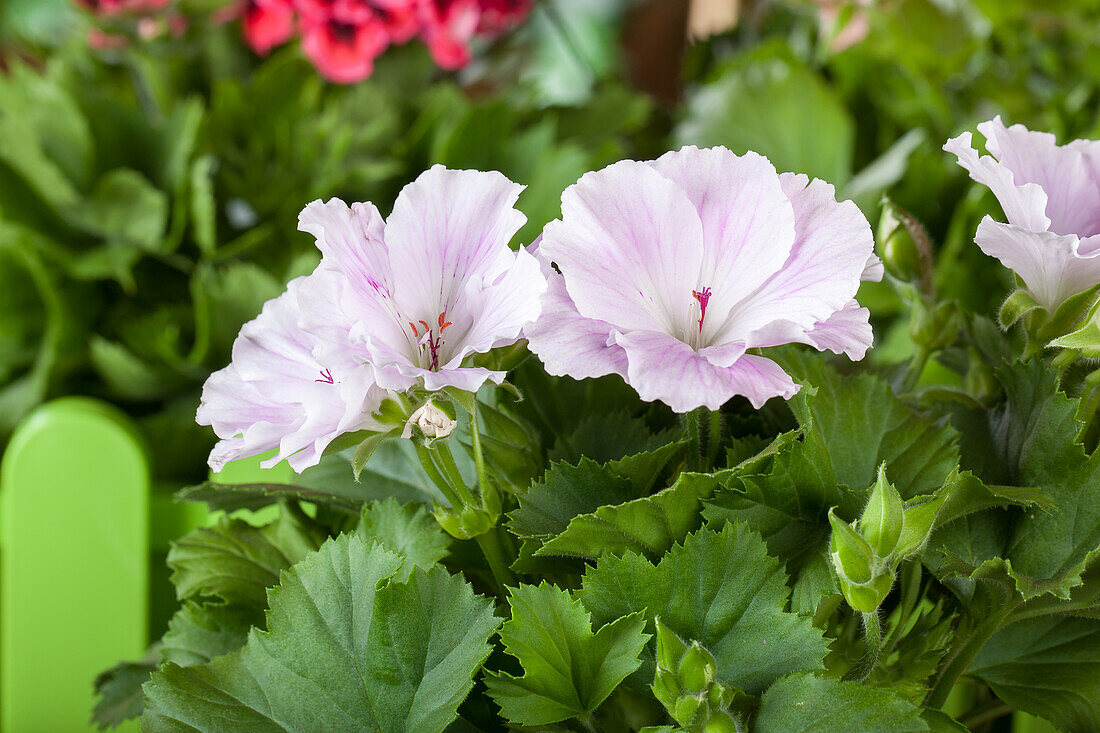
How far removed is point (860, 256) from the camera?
21 centimetres

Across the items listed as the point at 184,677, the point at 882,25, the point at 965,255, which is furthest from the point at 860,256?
the point at 882,25

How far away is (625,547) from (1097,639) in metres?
0.13

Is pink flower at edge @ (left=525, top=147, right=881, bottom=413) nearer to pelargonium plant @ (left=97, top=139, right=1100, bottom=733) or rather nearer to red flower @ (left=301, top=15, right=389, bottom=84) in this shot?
pelargonium plant @ (left=97, top=139, right=1100, bottom=733)

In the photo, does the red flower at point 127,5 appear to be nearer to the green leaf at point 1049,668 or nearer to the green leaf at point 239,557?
the green leaf at point 239,557

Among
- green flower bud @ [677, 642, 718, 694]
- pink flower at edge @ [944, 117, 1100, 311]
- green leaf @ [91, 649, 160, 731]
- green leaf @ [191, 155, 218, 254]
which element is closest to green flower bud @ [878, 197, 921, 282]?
pink flower at edge @ [944, 117, 1100, 311]

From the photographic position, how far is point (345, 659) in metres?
0.23

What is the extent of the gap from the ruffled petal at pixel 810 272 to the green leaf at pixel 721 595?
45mm

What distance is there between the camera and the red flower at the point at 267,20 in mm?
626

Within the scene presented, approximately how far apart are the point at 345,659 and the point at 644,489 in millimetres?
77

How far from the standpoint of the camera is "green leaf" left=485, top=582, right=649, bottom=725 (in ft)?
0.73

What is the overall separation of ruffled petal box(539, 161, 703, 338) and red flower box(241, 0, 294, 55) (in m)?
0.46

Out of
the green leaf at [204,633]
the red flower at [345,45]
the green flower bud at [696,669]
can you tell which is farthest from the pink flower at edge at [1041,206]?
the red flower at [345,45]

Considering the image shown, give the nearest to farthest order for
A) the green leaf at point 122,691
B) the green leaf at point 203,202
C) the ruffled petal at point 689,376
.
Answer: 1. the ruffled petal at point 689,376
2. the green leaf at point 122,691
3. the green leaf at point 203,202

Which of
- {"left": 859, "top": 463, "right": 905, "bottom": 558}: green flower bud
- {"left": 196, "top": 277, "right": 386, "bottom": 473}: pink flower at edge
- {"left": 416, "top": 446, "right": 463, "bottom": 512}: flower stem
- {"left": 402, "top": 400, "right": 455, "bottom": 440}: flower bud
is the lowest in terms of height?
{"left": 859, "top": 463, "right": 905, "bottom": 558}: green flower bud
